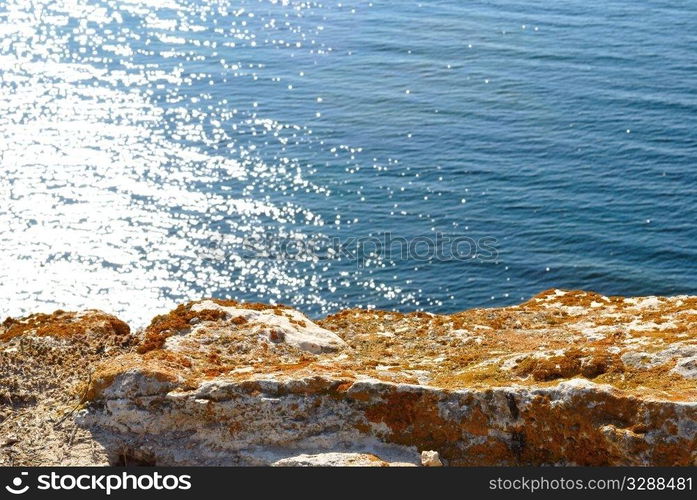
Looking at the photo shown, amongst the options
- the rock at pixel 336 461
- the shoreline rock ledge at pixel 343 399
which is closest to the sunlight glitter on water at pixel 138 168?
the shoreline rock ledge at pixel 343 399

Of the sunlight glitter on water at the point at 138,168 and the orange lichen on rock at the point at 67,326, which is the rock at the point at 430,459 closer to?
the orange lichen on rock at the point at 67,326

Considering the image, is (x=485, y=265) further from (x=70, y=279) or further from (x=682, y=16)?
(x=682, y=16)

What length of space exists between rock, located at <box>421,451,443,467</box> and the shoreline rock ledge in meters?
0.25

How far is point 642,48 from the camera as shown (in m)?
Result: 118

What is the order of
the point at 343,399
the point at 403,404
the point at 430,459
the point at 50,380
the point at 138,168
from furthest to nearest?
the point at 138,168
the point at 50,380
the point at 343,399
the point at 403,404
the point at 430,459

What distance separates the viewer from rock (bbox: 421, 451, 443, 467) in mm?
22453

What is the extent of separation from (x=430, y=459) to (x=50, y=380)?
11991 millimetres

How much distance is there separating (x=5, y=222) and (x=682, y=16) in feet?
298

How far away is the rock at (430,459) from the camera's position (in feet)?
73.7

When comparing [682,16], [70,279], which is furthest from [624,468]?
[682,16]

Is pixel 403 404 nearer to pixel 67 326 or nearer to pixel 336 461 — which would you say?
pixel 336 461

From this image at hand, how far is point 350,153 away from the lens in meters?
98.2

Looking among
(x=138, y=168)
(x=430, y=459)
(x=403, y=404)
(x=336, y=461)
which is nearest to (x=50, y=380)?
(x=336, y=461)

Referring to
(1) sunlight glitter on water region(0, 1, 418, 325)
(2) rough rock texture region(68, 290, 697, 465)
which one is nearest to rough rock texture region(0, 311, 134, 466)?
(2) rough rock texture region(68, 290, 697, 465)
